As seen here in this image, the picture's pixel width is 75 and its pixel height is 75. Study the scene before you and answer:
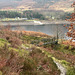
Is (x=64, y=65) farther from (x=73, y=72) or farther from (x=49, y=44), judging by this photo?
(x=49, y=44)

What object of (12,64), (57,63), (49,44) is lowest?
(49,44)

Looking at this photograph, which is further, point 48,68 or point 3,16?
point 3,16

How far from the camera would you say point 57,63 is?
667cm

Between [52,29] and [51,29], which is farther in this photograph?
[51,29]

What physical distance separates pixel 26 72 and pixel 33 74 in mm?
318

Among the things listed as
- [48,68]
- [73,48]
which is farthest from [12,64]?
[73,48]

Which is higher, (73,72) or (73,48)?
(73,72)

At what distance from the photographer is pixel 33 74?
454cm

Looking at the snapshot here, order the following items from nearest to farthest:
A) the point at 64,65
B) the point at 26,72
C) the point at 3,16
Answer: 1. the point at 26,72
2. the point at 64,65
3. the point at 3,16

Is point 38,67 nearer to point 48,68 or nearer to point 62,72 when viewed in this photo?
point 48,68

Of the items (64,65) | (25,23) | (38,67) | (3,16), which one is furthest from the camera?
(3,16)

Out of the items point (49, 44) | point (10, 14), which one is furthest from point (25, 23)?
point (49, 44)

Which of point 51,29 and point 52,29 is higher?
point 52,29

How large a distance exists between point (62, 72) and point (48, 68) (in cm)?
78
